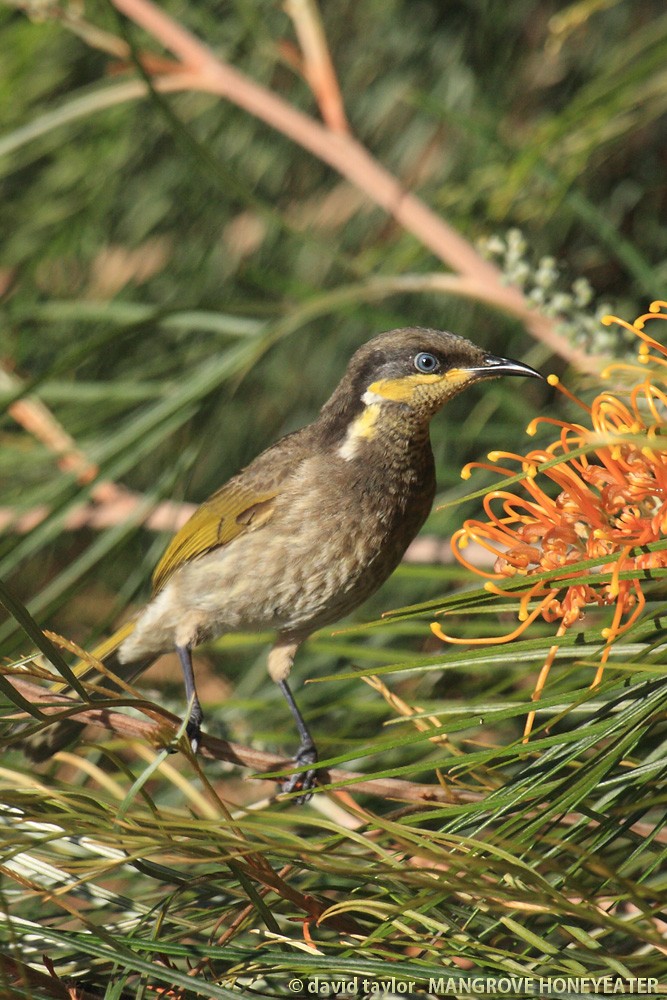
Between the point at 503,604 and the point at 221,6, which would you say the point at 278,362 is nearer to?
the point at 221,6

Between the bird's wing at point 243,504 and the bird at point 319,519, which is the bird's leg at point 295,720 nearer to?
the bird at point 319,519

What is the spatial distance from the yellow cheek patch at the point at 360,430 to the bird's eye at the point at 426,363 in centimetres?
13

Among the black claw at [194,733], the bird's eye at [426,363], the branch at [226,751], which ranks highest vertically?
the bird's eye at [426,363]

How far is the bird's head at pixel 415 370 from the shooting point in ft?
7.79

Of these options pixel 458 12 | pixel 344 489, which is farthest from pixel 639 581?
pixel 458 12

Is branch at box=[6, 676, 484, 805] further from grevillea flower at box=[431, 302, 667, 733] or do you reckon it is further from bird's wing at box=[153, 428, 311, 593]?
bird's wing at box=[153, 428, 311, 593]

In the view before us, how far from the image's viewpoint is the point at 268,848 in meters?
1.07

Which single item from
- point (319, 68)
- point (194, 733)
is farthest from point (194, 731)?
point (319, 68)

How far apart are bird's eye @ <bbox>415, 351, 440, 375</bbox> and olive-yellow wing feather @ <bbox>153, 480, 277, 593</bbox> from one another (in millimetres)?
423

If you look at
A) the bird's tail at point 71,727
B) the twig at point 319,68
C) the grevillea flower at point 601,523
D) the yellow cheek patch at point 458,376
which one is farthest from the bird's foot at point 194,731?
the twig at point 319,68

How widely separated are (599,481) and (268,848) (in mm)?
525

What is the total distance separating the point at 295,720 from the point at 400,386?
2.40ft

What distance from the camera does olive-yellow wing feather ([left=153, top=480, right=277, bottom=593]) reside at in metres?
2.57

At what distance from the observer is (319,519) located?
244cm
